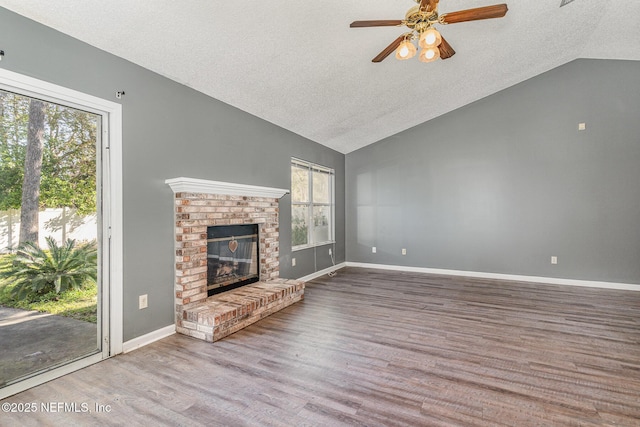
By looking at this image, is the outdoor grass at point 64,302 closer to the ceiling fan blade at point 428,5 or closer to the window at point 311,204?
the window at point 311,204

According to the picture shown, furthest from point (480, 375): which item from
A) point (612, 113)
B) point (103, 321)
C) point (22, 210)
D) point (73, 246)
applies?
point (612, 113)

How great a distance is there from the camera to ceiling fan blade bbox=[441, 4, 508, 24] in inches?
81.8

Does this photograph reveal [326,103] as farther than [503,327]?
Yes

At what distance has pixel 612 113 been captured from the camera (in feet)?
14.9

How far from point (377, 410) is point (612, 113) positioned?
5.58 meters

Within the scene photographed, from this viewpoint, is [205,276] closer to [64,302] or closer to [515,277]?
[64,302]

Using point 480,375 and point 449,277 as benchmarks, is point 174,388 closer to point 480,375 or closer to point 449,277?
point 480,375

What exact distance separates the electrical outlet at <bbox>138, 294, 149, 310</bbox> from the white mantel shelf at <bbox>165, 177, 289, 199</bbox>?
100 cm

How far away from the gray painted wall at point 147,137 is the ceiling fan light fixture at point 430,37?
2297 millimetres

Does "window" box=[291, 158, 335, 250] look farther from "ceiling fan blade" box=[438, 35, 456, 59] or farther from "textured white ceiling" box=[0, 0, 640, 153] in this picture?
"ceiling fan blade" box=[438, 35, 456, 59]

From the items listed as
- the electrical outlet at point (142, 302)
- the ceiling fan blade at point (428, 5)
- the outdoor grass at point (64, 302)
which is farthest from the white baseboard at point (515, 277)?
Answer: the outdoor grass at point (64, 302)

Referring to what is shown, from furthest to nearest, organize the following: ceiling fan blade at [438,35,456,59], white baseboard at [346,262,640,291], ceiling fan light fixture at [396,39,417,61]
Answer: white baseboard at [346,262,640,291] → ceiling fan blade at [438,35,456,59] → ceiling fan light fixture at [396,39,417,61]

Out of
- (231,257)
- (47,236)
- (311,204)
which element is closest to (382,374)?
(231,257)

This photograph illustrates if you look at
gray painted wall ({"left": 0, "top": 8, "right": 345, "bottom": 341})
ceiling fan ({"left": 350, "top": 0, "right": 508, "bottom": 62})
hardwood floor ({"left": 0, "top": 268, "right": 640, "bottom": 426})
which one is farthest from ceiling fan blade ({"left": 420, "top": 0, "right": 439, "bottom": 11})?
hardwood floor ({"left": 0, "top": 268, "right": 640, "bottom": 426})
